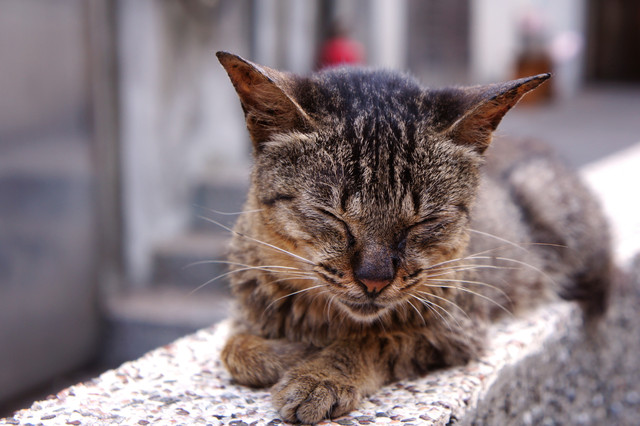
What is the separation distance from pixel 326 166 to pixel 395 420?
665 mm

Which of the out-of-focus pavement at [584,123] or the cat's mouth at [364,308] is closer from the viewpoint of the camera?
the cat's mouth at [364,308]

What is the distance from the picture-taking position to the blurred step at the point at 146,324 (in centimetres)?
551

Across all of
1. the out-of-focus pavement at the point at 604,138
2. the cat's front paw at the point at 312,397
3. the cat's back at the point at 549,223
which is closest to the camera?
the cat's front paw at the point at 312,397

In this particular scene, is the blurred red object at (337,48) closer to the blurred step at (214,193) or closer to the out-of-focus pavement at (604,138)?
the out-of-focus pavement at (604,138)

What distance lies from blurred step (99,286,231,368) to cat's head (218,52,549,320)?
11.8 ft

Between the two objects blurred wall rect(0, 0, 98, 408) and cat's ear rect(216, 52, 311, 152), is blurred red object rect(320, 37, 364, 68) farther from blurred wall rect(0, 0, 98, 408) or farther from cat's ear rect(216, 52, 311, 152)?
cat's ear rect(216, 52, 311, 152)

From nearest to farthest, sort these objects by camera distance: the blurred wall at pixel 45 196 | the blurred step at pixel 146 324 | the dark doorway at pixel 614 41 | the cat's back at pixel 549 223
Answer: the cat's back at pixel 549 223 < the blurred wall at pixel 45 196 < the blurred step at pixel 146 324 < the dark doorway at pixel 614 41

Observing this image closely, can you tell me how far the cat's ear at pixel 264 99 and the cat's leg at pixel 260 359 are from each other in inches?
22.9

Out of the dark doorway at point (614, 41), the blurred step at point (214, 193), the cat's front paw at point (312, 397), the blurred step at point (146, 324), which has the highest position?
the dark doorway at point (614, 41)

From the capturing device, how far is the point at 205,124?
6.91 meters

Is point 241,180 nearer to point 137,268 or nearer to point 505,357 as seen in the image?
point 137,268

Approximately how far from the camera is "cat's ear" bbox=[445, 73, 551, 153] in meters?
1.83

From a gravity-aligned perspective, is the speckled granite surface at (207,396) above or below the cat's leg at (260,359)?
below

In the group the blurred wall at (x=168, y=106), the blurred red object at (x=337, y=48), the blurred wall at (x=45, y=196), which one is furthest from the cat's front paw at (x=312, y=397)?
the blurred red object at (x=337, y=48)
